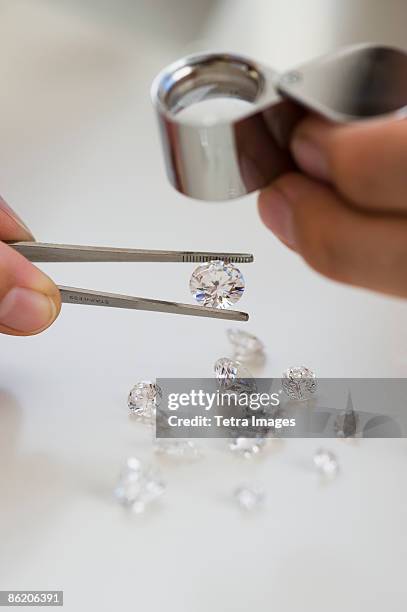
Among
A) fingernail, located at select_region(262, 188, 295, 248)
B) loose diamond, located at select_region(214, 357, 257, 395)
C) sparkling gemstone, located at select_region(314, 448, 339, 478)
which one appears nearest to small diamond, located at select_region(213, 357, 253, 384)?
loose diamond, located at select_region(214, 357, 257, 395)

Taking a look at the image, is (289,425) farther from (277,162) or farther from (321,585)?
(277,162)

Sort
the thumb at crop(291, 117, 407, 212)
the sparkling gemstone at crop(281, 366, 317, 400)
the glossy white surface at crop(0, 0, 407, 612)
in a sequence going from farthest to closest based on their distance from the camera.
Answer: the sparkling gemstone at crop(281, 366, 317, 400) < the glossy white surface at crop(0, 0, 407, 612) < the thumb at crop(291, 117, 407, 212)

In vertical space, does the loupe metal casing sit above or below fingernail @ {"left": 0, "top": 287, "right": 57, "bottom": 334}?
above

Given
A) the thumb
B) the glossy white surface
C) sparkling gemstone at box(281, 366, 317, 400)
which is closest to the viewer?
the thumb

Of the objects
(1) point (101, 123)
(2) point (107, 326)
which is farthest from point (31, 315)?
(1) point (101, 123)

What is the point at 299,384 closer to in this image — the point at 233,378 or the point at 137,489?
the point at 233,378

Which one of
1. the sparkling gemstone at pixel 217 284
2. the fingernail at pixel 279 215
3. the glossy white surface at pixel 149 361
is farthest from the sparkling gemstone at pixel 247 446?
the fingernail at pixel 279 215

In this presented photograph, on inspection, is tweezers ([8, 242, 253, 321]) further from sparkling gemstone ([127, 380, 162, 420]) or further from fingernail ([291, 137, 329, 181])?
fingernail ([291, 137, 329, 181])
